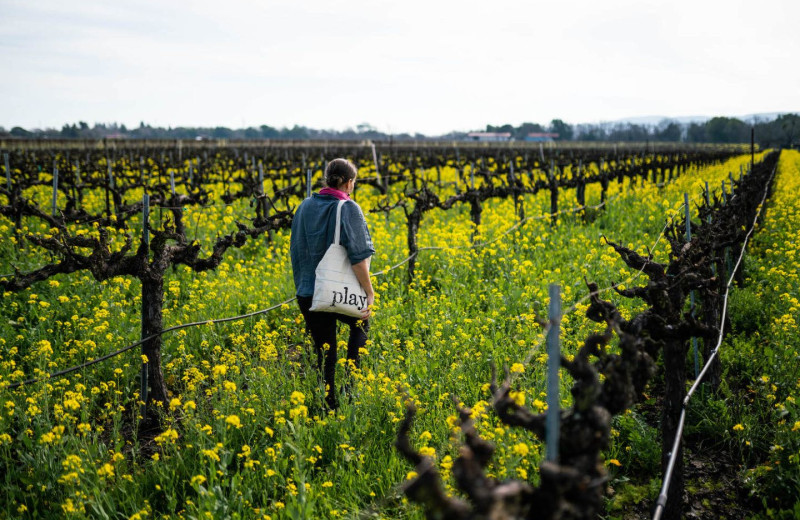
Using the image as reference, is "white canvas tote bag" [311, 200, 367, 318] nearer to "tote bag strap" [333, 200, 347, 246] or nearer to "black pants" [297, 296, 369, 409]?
"tote bag strap" [333, 200, 347, 246]

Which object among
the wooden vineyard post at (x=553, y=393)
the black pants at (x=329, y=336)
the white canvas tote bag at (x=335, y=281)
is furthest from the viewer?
the black pants at (x=329, y=336)

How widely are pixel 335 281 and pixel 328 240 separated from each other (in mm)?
314

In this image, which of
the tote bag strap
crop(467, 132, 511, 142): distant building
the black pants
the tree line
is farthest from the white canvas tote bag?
crop(467, 132, 511, 142): distant building

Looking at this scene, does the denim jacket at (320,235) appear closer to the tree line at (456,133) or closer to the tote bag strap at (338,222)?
the tote bag strap at (338,222)

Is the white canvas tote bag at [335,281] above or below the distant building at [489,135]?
below

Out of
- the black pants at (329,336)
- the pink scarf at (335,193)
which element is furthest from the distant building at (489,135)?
the pink scarf at (335,193)

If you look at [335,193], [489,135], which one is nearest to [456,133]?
[489,135]

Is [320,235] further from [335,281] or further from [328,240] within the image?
[335,281]

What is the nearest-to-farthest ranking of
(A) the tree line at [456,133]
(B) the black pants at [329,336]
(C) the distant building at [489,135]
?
(B) the black pants at [329,336] → (A) the tree line at [456,133] → (C) the distant building at [489,135]

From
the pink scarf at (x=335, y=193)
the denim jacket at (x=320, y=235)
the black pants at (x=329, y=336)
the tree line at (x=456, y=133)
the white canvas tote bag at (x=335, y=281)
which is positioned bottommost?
the black pants at (x=329, y=336)

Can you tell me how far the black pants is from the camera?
431cm

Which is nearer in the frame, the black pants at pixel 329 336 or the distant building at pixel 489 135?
the black pants at pixel 329 336

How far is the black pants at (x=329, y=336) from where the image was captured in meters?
4.31

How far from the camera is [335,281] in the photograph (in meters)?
4.07
